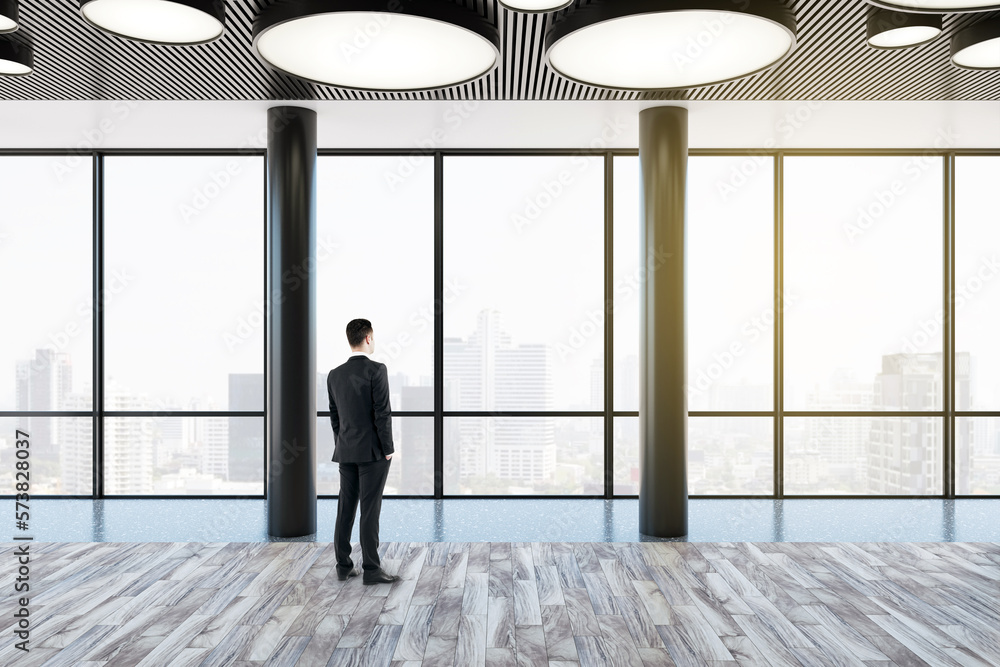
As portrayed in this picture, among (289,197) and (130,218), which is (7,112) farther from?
(289,197)

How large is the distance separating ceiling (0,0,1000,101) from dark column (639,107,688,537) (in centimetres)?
75

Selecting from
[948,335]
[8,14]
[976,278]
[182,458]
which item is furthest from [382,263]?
[976,278]

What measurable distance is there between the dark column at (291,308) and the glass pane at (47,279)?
2839 mm

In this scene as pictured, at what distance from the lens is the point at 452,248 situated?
298 inches

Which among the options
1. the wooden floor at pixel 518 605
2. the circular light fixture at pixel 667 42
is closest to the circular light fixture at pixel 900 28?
the circular light fixture at pixel 667 42

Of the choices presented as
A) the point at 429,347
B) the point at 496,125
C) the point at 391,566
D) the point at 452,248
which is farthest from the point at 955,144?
the point at 391,566

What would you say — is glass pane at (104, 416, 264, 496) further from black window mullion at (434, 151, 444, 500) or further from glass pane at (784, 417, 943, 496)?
glass pane at (784, 417, 943, 496)

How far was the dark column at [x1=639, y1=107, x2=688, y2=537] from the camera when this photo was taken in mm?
6059

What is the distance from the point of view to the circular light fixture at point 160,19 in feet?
11.5

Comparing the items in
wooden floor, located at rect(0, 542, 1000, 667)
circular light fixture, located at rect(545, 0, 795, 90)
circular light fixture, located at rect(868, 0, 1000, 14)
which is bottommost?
wooden floor, located at rect(0, 542, 1000, 667)

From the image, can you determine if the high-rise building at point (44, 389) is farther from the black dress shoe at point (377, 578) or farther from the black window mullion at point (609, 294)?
the black window mullion at point (609, 294)

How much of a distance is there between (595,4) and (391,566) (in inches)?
149

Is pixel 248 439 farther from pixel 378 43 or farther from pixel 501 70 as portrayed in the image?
pixel 378 43

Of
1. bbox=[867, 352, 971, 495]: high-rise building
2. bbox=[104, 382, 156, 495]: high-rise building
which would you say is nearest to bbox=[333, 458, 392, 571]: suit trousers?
bbox=[104, 382, 156, 495]: high-rise building
